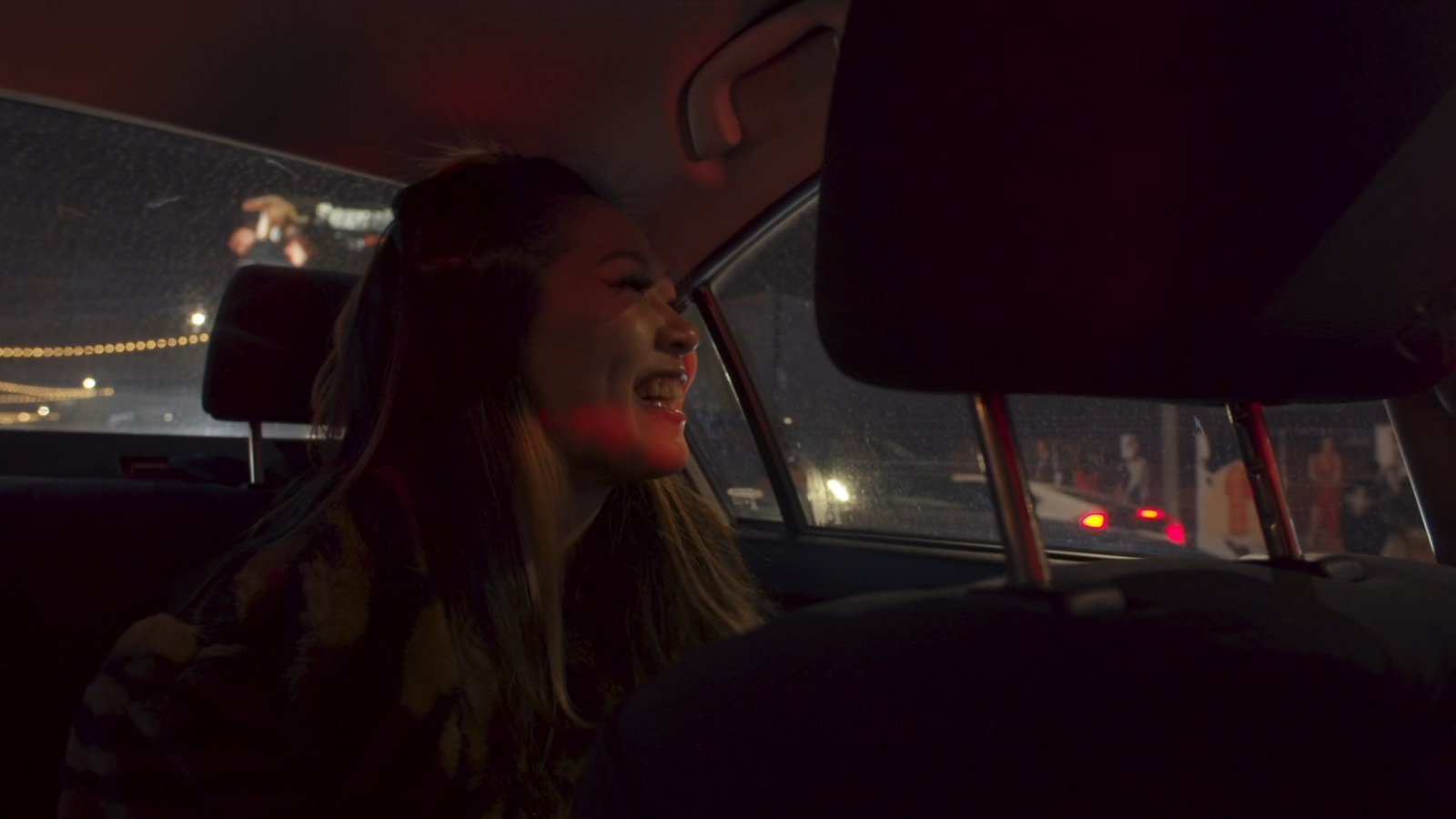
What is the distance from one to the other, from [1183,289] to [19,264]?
311 centimetres

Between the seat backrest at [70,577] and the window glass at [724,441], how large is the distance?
211 centimetres

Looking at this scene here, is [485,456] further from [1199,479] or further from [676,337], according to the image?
[1199,479]

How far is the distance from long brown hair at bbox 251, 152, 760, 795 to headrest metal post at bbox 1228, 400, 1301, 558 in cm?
101

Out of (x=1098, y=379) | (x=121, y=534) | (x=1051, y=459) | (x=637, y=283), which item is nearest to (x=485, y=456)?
(x=637, y=283)

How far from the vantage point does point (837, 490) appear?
11.9ft

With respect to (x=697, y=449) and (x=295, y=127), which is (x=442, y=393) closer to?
(x=295, y=127)

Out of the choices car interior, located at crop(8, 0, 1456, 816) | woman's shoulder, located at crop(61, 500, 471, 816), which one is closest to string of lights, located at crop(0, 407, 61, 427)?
car interior, located at crop(8, 0, 1456, 816)

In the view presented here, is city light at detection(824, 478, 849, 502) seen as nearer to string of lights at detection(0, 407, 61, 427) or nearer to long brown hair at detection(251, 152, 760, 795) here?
long brown hair at detection(251, 152, 760, 795)

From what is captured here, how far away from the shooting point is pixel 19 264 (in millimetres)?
2723

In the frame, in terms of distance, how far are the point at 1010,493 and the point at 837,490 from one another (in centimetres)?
281

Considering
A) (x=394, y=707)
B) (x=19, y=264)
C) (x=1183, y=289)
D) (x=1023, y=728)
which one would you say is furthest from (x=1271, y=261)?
(x=19, y=264)

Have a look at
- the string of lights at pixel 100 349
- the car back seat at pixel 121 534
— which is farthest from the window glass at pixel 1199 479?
the string of lights at pixel 100 349

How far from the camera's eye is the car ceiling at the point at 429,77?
2.16m

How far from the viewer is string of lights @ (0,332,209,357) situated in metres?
2.75
